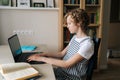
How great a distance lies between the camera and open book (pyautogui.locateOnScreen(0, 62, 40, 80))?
1.58 metres

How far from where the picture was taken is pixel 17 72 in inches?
65.8

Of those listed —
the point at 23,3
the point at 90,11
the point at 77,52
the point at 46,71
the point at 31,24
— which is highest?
the point at 23,3

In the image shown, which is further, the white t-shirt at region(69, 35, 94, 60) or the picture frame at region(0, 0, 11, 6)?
the picture frame at region(0, 0, 11, 6)

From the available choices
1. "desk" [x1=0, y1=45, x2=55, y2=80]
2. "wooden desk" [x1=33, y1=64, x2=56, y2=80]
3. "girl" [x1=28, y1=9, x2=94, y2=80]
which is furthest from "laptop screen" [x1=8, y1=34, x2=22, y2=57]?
"wooden desk" [x1=33, y1=64, x2=56, y2=80]

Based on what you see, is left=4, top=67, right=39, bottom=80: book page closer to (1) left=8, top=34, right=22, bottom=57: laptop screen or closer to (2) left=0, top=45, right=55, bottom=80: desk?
(2) left=0, top=45, right=55, bottom=80: desk

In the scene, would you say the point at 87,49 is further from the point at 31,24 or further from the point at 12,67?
the point at 31,24

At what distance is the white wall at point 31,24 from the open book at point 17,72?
1748mm

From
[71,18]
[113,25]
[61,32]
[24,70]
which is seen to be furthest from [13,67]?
[113,25]

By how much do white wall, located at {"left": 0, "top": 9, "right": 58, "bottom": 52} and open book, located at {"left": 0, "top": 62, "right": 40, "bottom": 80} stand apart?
1748mm

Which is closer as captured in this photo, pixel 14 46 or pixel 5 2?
pixel 14 46

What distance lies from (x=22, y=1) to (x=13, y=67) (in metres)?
1.85

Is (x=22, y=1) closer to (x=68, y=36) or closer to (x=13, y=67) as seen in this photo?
(x=68, y=36)

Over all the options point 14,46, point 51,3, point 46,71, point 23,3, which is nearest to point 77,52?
point 46,71

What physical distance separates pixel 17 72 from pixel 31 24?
74.8 inches
